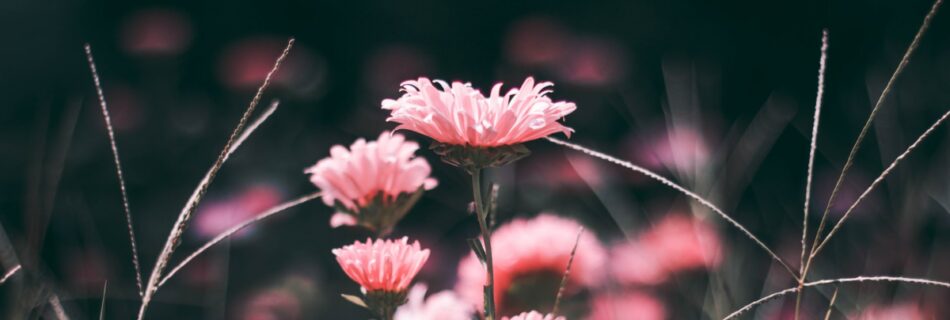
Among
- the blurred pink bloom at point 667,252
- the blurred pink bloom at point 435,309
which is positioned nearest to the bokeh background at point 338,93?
the blurred pink bloom at point 667,252

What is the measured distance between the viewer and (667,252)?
2.38ft

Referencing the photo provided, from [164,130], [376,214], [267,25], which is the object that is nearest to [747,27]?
[267,25]

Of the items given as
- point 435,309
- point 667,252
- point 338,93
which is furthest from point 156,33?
point 435,309

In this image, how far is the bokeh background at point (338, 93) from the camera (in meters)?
1.28

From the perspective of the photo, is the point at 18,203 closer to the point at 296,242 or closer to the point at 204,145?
the point at 204,145

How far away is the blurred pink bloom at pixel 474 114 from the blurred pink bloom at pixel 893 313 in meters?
0.23

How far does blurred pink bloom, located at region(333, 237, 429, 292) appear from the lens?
368mm

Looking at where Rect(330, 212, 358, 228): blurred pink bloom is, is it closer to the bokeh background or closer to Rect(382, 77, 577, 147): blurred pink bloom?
Rect(382, 77, 577, 147): blurred pink bloom

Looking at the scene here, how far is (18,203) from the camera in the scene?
1.34m

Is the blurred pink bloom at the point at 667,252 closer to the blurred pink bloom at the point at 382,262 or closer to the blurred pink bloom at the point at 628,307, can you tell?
the blurred pink bloom at the point at 628,307

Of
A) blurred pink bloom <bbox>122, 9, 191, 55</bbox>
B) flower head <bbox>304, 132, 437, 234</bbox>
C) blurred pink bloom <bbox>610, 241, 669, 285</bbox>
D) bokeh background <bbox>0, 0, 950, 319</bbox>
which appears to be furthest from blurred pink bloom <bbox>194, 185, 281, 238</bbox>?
flower head <bbox>304, 132, 437, 234</bbox>

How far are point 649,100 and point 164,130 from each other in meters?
0.78

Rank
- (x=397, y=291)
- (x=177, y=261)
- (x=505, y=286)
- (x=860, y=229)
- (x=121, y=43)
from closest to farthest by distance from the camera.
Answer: (x=397, y=291) < (x=505, y=286) < (x=860, y=229) < (x=177, y=261) < (x=121, y=43)

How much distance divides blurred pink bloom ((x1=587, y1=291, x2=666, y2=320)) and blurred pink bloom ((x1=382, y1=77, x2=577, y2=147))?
21 cm
